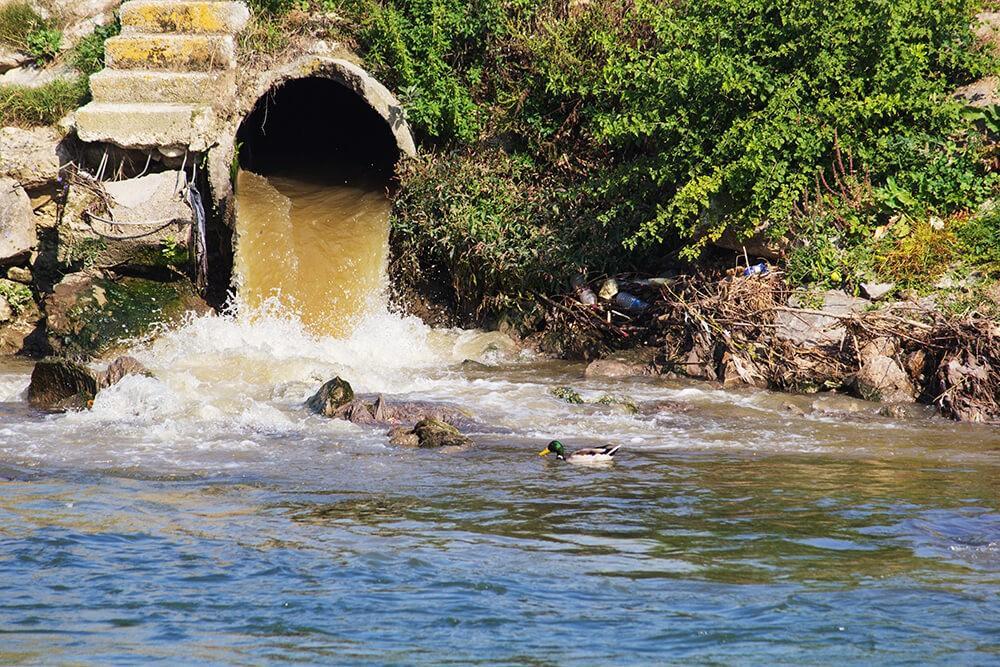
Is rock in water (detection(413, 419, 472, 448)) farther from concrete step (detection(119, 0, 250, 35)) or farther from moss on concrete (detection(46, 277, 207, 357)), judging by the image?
concrete step (detection(119, 0, 250, 35))

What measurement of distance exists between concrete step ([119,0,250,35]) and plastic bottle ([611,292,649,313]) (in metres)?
5.22

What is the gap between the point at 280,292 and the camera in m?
11.9

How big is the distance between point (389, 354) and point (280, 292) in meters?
1.26

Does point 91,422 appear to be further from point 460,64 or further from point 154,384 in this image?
point 460,64

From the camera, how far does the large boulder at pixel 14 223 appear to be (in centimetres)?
1244

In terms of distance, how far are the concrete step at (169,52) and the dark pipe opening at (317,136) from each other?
704 mm

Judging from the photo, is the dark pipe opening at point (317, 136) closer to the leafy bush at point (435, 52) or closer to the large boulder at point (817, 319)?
the leafy bush at point (435, 52)

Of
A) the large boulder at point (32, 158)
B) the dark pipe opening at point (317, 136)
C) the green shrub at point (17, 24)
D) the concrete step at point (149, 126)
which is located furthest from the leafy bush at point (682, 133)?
the green shrub at point (17, 24)

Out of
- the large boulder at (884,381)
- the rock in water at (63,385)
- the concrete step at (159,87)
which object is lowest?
the rock in water at (63,385)

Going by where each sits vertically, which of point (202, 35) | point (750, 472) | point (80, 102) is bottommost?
point (750, 472)

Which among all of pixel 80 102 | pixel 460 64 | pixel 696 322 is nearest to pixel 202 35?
pixel 80 102

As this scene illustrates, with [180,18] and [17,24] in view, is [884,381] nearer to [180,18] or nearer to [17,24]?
[180,18]

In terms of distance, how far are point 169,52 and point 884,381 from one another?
8.13 metres

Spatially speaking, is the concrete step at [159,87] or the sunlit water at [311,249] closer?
the sunlit water at [311,249]
